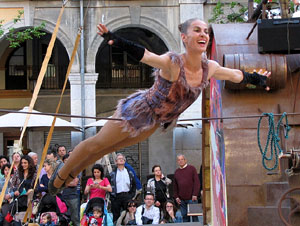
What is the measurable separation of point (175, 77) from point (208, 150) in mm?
3431

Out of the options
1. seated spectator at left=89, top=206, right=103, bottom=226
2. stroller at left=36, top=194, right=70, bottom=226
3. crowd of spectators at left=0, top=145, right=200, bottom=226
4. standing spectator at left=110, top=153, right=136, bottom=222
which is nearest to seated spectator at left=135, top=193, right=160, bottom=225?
crowd of spectators at left=0, top=145, right=200, bottom=226

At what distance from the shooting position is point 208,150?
8227 mm

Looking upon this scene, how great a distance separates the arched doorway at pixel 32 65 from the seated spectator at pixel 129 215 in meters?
10.1

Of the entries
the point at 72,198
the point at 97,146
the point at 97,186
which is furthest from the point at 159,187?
the point at 97,146

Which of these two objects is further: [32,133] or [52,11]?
[32,133]

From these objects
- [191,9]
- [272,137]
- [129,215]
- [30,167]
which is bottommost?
[129,215]

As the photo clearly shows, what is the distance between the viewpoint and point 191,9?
16.0m

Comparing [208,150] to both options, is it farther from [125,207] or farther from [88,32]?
[88,32]

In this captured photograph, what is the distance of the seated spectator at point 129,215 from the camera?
9883 mm

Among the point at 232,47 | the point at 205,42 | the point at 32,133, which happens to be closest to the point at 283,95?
the point at 232,47

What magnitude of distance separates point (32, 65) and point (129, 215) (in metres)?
10.7

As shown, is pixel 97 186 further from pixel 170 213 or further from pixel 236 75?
pixel 236 75

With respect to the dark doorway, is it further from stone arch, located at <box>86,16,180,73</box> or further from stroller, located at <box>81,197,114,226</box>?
stroller, located at <box>81,197,114,226</box>

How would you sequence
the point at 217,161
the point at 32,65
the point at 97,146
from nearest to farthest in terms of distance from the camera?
1. the point at 97,146
2. the point at 217,161
3. the point at 32,65
